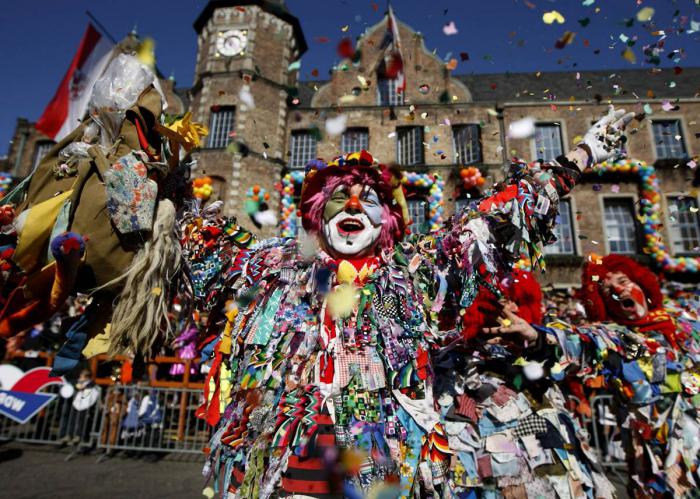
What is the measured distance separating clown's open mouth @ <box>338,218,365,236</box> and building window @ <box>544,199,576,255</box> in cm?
1341

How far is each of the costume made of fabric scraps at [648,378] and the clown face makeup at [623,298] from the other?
5 centimetres

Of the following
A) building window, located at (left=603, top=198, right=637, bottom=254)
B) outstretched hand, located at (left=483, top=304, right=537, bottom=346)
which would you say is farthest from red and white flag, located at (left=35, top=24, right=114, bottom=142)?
building window, located at (left=603, top=198, right=637, bottom=254)

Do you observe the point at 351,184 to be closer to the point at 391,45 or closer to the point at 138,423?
the point at 138,423

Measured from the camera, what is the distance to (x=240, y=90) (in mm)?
14398

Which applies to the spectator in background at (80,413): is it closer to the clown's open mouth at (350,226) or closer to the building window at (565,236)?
the clown's open mouth at (350,226)

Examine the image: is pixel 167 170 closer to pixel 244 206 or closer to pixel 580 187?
pixel 244 206

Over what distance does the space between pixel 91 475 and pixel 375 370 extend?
4.56m

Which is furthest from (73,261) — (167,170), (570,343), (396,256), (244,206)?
(244,206)

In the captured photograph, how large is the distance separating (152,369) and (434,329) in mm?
5858

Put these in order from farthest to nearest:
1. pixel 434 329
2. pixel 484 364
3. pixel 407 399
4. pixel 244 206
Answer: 1. pixel 244 206
2. pixel 484 364
3. pixel 434 329
4. pixel 407 399

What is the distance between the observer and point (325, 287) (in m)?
2.18

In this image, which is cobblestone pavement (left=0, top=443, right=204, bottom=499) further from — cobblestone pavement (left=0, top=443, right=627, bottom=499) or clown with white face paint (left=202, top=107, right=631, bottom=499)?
clown with white face paint (left=202, top=107, right=631, bottom=499)

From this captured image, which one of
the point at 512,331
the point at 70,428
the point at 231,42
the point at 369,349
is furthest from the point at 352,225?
the point at 231,42

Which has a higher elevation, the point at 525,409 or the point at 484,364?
the point at 484,364
